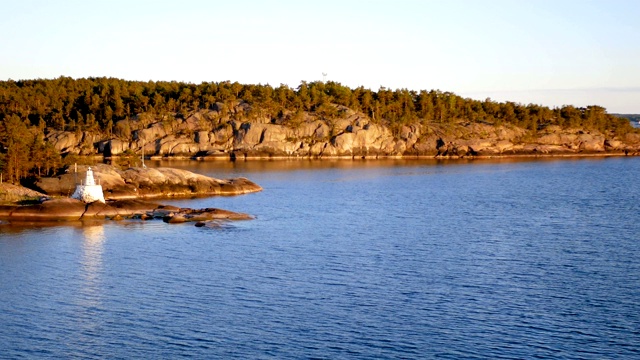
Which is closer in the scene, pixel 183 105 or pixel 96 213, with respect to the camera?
pixel 96 213

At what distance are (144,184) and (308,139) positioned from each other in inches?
3449

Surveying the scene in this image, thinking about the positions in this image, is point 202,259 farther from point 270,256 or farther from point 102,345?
point 102,345

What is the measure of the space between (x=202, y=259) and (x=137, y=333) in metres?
15.7

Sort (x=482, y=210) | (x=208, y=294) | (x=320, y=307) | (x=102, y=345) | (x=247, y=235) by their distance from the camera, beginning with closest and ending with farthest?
(x=102, y=345) → (x=320, y=307) → (x=208, y=294) → (x=247, y=235) → (x=482, y=210)

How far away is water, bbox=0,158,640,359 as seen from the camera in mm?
31828

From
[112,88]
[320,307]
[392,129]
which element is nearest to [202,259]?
[320,307]

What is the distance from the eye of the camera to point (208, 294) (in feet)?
130

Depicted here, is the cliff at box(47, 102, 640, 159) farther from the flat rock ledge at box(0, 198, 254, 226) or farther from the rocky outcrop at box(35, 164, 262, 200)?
the flat rock ledge at box(0, 198, 254, 226)

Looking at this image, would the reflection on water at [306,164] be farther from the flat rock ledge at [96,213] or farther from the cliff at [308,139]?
the flat rock ledge at [96,213]

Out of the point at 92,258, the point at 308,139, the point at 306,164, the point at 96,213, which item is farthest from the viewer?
the point at 308,139

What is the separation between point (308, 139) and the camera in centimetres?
17150

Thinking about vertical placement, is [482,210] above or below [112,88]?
below

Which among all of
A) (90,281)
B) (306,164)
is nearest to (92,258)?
(90,281)

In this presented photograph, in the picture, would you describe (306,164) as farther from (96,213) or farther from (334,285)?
(334,285)
